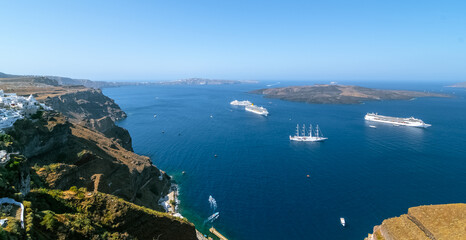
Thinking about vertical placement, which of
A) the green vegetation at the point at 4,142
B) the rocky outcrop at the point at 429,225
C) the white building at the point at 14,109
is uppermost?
the white building at the point at 14,109

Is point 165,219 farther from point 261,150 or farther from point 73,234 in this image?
point 261,150

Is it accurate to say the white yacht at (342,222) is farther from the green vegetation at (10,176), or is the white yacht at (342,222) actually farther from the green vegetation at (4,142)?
the green vegetation at (4,142)

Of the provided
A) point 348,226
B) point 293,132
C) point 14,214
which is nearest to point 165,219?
point 14,214

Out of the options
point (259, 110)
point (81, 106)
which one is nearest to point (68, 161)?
point (81, 106)

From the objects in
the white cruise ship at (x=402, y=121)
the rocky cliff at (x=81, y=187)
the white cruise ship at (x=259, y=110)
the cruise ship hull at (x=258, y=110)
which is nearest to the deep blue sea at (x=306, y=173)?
the white cruise ship at (x=402, y=121)

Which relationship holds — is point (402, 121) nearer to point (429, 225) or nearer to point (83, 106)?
point (429, 225)
